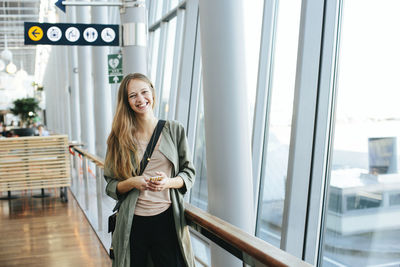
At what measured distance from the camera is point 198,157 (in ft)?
23.3

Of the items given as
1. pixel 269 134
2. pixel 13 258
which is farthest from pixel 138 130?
pixel 13 258

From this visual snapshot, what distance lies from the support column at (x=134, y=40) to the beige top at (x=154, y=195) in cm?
285

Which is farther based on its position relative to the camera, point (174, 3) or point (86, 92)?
point (86, 92)

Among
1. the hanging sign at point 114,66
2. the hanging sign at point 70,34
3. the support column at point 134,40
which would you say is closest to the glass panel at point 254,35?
the support column at point 134,40

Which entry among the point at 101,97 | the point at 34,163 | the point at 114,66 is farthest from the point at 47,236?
the point at 101,97

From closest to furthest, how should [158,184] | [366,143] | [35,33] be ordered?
[158,184], [366,143], [35,33]

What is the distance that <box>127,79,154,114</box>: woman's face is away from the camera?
233cm

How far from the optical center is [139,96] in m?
2.32

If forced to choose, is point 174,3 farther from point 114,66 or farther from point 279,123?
point 279,123

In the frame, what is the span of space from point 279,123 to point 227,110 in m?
1.76

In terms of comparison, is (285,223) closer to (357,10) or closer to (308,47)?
(308,47)

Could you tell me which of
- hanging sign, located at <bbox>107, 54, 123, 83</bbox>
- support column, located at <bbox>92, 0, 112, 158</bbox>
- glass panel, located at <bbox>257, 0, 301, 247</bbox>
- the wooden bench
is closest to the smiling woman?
glass panel, located at <bbox>257, 0, 301, 247</bbox>

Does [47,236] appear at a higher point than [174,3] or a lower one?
lower

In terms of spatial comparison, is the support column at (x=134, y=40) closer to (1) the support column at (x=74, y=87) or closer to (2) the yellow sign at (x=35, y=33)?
(2) the yellow sign at (x=35, y=33)
